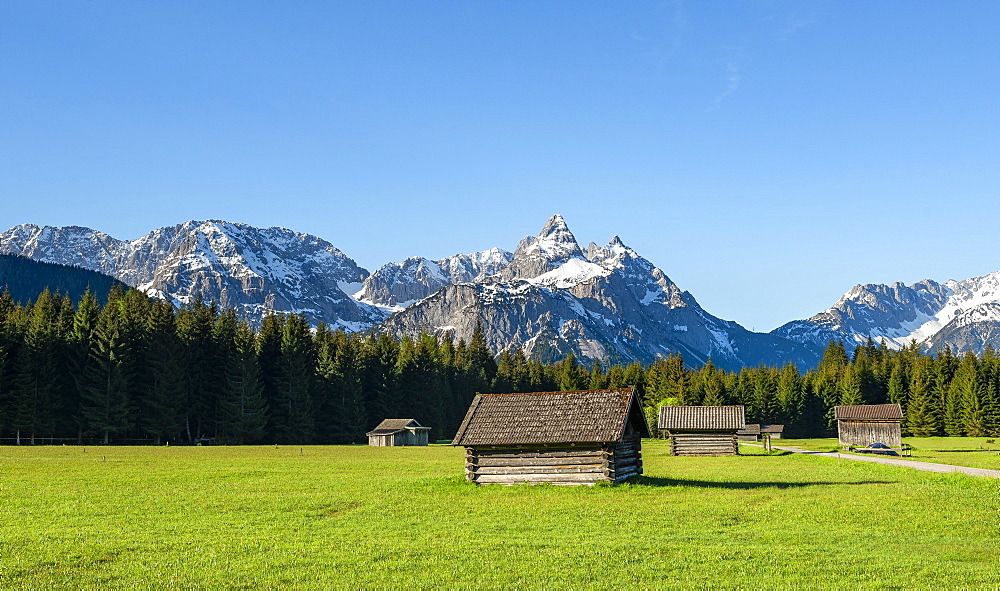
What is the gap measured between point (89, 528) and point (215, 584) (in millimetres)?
9548

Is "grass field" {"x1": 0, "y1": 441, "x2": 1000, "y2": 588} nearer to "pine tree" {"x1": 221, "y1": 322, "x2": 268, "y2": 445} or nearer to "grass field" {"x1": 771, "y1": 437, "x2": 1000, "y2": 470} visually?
"grass field" {"x1": 771, "y1": 437, "x2": 1000, "y2": 470}

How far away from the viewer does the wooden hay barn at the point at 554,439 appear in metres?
35.7

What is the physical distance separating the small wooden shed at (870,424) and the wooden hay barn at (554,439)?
70221 mm

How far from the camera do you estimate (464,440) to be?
3722cm

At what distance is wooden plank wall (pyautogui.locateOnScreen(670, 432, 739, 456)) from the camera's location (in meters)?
76.2

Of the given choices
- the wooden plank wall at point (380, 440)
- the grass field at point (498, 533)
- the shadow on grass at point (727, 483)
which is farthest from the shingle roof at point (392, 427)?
the shadow on grass at point (727, 483)

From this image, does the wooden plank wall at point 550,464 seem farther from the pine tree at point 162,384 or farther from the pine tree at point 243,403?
the pine tree at point 243,403

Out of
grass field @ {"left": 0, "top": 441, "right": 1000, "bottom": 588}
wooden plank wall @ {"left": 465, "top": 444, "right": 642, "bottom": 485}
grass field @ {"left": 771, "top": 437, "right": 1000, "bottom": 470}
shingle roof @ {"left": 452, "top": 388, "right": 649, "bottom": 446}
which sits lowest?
grass field @ {"left": 771, "top": 437, "right": 1000, "bottom": 470}

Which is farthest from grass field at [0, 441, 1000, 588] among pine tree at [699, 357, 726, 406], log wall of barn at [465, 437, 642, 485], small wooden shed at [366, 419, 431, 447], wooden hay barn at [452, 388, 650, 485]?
pine tree at [699, 357, 726, 406]

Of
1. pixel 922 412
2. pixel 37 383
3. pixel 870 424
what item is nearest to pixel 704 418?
pixel 870 424

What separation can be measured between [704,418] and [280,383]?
59.6m

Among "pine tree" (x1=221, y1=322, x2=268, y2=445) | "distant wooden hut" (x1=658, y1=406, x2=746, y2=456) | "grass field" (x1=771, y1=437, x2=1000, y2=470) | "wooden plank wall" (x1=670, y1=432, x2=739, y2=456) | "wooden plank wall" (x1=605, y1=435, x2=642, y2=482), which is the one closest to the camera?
"wooden plank wall" (x1=605, y1=435, x2=642, y2=482)

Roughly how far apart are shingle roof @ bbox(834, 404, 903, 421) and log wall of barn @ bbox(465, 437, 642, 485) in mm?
72029

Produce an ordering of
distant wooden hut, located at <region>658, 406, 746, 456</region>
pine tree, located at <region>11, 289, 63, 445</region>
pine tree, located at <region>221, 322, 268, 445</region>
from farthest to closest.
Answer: pine tree, located at <region>221, 322, 268, 445</region>
pine tree, located at <region>11, 289, 63, 445</region>
distant wooden hut, located at <region>658, 406, 746, 456</region>
